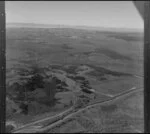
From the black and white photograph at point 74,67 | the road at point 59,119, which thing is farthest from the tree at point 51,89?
the road at point 59,119

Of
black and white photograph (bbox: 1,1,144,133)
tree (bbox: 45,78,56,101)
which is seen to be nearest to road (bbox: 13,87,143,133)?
black and white photograph (bbox: 1,1,144,133)

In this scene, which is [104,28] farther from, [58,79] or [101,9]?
[58,79]

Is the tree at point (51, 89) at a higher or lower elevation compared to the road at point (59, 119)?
higher

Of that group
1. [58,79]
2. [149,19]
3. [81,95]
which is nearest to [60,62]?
[58,79]

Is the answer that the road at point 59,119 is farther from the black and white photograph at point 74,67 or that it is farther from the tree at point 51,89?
the tree at point 51,89

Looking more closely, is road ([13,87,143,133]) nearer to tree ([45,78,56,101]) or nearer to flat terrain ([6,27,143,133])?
flat terrain ([6,27,143,133])

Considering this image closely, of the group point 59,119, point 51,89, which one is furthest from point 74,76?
point 59,119

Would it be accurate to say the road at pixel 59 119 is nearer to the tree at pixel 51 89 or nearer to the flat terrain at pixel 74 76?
the flat terrain at pixel 74 76
